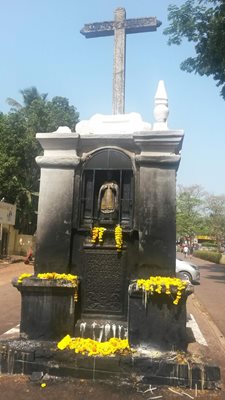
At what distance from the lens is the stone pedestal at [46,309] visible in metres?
4.95

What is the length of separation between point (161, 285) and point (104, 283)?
3.10 feet

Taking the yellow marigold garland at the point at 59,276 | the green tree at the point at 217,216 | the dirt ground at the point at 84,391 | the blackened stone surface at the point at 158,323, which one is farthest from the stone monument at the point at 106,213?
the green tree at the point at 217,216

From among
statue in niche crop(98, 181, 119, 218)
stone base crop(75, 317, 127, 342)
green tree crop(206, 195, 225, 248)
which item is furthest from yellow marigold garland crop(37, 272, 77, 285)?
green tree crop(206, 195, 225, 248)

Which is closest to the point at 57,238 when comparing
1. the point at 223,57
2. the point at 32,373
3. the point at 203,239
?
the point at 32,373

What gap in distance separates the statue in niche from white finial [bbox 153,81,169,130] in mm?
1072

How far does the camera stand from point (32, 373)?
4477 millimetres

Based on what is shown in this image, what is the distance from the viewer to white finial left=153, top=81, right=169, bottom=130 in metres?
5.51

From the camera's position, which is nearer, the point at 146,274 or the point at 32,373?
the point at 32,373

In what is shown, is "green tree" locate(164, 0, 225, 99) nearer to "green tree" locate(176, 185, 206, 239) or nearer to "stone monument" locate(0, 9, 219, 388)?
"stone monument" locate(0, 9, 219, 388)

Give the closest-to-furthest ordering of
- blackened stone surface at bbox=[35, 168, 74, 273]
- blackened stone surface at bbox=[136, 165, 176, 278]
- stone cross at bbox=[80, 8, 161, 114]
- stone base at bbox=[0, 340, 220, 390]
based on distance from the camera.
→ stone base at bbox=[0, 340, 220, 390], blackened stone surface at bbox=[136, 165, 176, 278], blackened stone surface at bbox=[35, 168, 74, 273], stone cross at bbox=[80, 8, 161, 114]

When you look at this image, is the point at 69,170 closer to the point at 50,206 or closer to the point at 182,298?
the point at 50,206

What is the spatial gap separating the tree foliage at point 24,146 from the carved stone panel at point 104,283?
2191 centimetres

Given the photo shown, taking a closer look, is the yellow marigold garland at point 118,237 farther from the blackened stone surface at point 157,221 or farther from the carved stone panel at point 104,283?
the blackened stone surface at point 157,221

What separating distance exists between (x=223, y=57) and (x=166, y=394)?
36.9 feet
